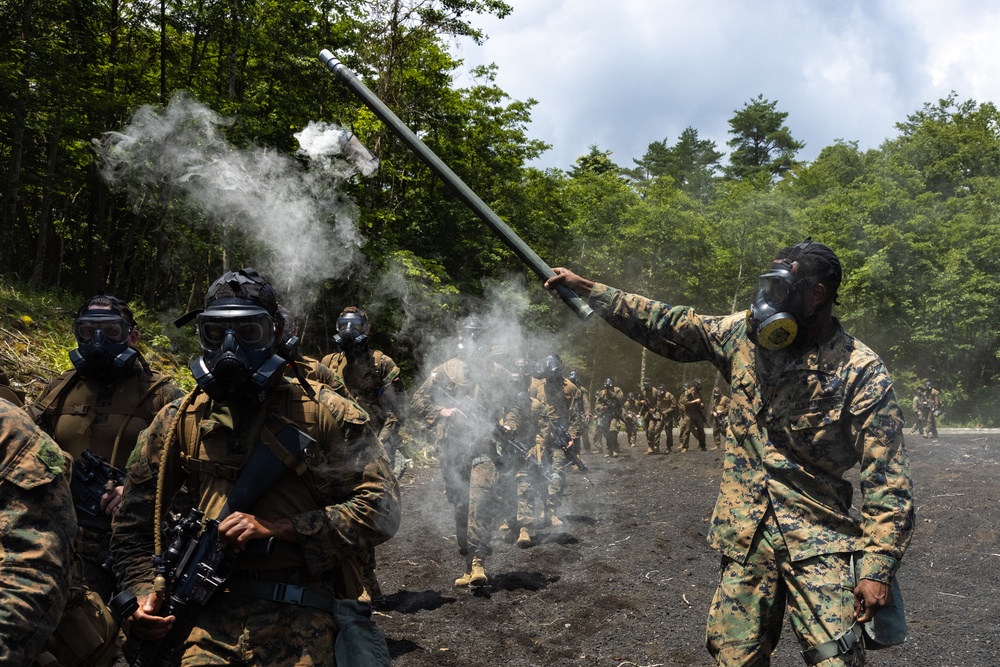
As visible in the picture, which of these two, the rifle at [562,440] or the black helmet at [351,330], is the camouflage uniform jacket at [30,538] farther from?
the rifle at [562,440]

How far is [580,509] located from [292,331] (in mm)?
7928

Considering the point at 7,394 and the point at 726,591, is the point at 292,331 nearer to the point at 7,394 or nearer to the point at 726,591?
the point at 7,394

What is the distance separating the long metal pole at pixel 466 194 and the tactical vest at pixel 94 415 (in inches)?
78.8

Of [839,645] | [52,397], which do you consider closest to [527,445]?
[52,397]

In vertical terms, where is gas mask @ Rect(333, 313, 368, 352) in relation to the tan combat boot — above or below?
above

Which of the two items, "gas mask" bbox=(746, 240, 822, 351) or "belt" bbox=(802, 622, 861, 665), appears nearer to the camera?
"belt" bbox=(802, 622, 861, 665)

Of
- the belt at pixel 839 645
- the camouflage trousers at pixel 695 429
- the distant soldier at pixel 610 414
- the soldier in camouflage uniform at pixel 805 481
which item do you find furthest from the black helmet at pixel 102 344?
the camouflage trousers at pixel 695 429

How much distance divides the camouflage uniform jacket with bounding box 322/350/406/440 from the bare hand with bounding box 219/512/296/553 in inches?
204

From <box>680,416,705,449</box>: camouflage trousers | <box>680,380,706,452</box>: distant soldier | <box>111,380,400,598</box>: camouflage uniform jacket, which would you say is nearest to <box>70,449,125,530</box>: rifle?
<box>111,380,400,598</box>: camouflage uniform jacket

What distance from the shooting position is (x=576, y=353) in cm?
4144

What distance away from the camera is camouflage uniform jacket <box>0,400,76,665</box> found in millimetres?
1968

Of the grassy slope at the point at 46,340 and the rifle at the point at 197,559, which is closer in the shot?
the rifle at the point at 197,559

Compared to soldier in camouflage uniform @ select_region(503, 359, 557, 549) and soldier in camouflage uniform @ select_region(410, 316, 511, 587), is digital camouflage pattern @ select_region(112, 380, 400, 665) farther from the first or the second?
soldier in camouflage uniform @ select_region(503, 359, 557, 549)

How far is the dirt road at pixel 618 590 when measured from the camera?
5.80 meters
